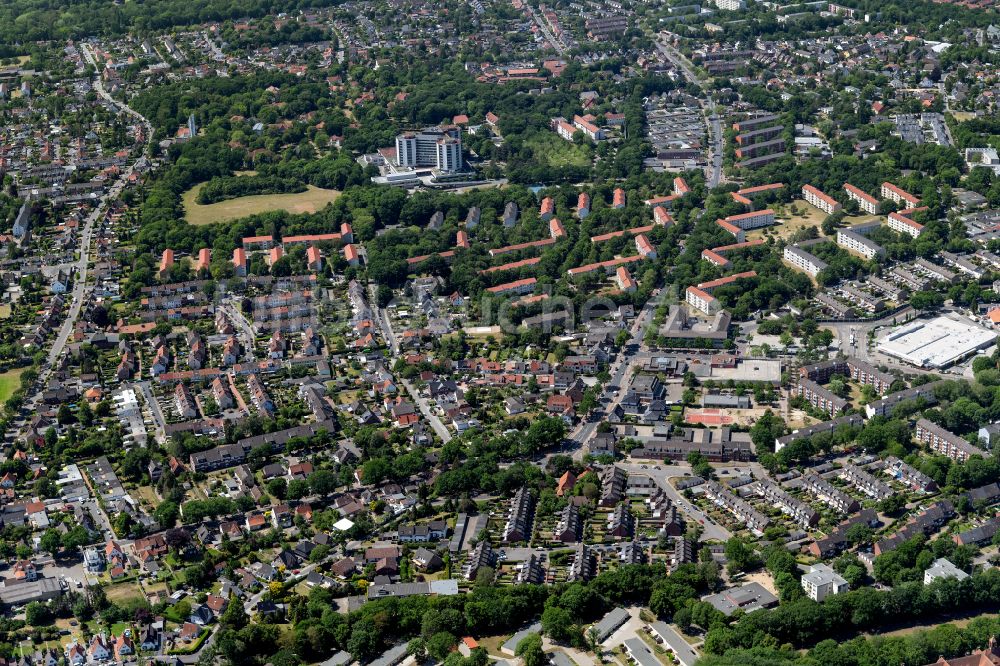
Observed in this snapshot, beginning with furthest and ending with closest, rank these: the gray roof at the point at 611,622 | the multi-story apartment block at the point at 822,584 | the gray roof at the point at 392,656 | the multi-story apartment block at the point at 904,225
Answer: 1. the multi-story apartment block at the point at 904,225
2. the multi-story apartment block at the point at 822,584
3. the gray roof at the point at 611,622
4. the gray roof at the point at 392,656

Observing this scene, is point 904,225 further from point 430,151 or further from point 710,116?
point 430,151

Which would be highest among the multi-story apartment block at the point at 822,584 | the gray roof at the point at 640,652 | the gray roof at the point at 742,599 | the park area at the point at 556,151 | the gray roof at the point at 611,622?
the multi-story apartment block at the point at 822,584

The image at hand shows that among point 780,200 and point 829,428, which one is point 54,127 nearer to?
point 780,200

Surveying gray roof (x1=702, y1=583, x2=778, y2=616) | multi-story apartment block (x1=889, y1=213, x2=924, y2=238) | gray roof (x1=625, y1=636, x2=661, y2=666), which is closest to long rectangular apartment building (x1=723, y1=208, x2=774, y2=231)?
multi-story apartment block (x1=889, y1=213, x2=924, y2=238)

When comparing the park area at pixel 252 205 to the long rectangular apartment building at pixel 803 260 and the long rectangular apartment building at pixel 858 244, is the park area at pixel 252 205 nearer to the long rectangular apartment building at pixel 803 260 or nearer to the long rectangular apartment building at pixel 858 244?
the long rectangular apartment building at pixel 803 260

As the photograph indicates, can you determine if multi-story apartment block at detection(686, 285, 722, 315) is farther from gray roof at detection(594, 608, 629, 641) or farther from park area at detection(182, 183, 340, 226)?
gray roof at detection(594, 608, 629, 641)

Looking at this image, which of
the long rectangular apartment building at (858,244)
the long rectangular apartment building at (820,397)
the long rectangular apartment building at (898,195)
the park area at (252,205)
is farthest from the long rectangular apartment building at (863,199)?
the park area at (252,205)

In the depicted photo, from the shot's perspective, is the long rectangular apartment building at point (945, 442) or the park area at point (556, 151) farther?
the park area at point (556, 151)
